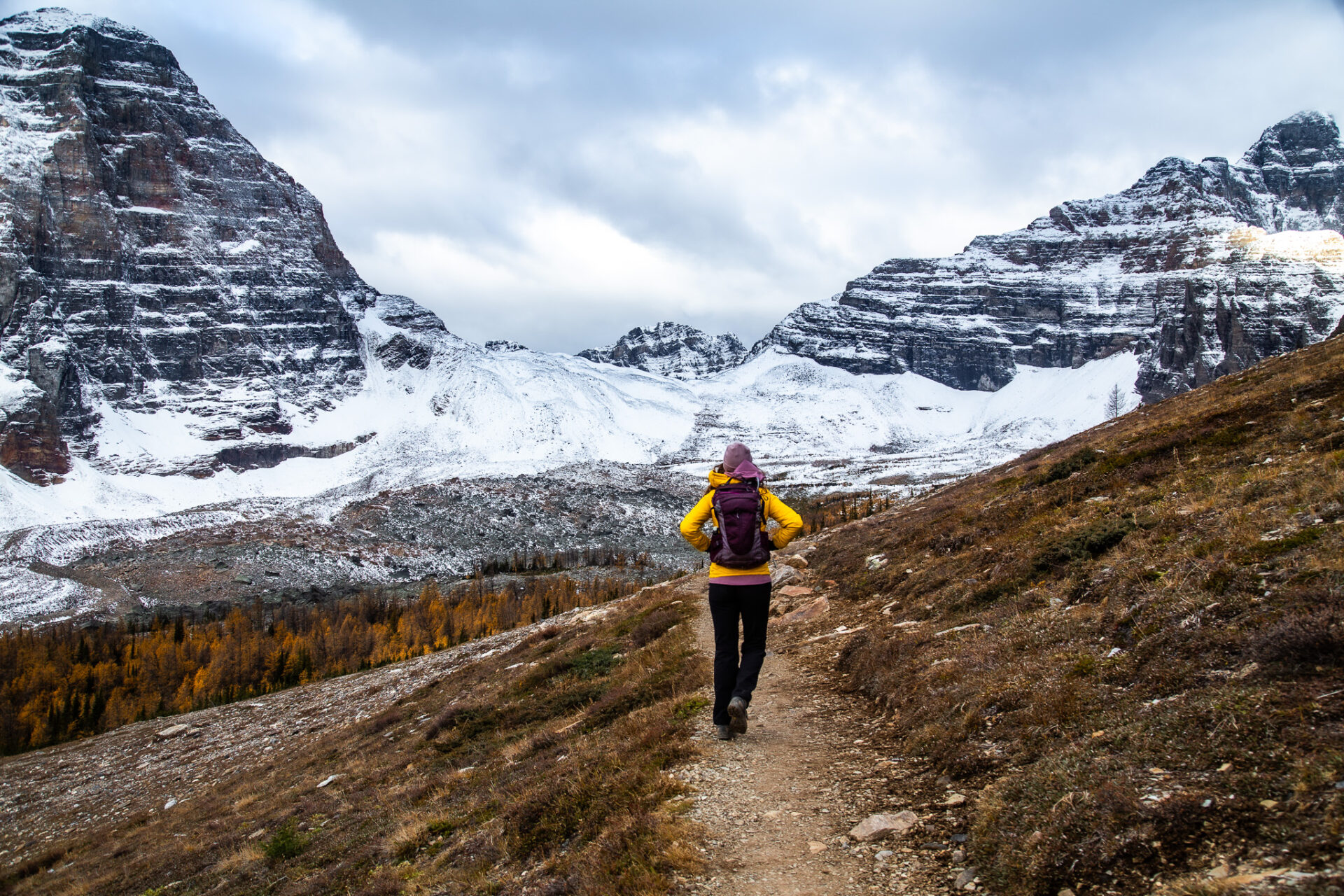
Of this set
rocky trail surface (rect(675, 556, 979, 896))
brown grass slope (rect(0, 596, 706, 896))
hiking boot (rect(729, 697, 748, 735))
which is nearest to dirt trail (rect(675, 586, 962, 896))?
rocky trail surface (rect(675, 556, 979, 896))

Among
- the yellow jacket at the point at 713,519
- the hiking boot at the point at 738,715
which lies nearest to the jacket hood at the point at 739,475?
the yellow jacket at the point at 713,519

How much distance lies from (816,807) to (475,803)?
598cm

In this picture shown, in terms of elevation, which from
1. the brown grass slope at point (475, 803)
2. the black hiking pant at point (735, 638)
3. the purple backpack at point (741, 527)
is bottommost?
the brown grass slope at point (475, 803)

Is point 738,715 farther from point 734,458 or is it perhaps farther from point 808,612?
point 808,612

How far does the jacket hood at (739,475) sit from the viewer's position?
9.84 meters

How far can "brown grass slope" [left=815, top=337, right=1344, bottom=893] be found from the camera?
202 inches

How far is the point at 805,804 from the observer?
7.73 m

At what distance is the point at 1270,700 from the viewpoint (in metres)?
6.00

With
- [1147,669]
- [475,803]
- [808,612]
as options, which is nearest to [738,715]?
[475,803]

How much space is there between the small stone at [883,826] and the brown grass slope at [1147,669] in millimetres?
553

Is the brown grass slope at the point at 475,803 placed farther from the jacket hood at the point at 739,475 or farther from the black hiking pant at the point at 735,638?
the jacket hood at the point at 739,475

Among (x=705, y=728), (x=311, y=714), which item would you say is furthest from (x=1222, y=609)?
(x=311, y=714)

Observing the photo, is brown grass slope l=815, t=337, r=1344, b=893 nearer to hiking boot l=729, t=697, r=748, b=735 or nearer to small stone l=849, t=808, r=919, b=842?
small stone l=849, t=808, r=919, b=842

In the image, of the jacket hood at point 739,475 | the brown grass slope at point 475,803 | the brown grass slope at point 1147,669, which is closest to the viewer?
the brown grass slope at point 1147,669
